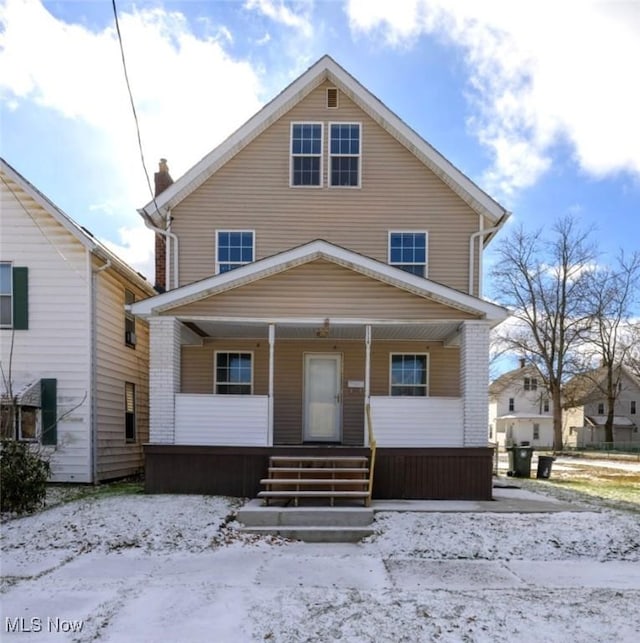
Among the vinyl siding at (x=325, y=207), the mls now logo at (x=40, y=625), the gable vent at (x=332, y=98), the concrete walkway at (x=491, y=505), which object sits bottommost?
the concrete walkway at (x=491, y=505)

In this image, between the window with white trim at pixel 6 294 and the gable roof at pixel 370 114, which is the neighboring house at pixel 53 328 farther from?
the gable roof at pixel 370 114

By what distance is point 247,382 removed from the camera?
1160 centimetres

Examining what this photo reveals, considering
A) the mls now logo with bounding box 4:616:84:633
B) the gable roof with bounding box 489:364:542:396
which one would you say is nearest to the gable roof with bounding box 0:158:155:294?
the mls now logo with bounding box 4:616:84:633

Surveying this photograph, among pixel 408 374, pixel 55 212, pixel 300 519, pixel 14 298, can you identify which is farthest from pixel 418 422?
pixel 14 298

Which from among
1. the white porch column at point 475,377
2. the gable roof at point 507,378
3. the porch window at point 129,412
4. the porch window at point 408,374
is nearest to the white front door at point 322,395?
the porch window at point 408,374

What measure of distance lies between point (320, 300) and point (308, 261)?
2.35 feet

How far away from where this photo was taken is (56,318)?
10.7 metres

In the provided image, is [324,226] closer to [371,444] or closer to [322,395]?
[322,395]

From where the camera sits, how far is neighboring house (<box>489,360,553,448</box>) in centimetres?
4434

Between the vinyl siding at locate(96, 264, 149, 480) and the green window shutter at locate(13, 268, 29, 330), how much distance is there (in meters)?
1.39

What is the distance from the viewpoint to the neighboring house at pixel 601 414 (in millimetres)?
45438

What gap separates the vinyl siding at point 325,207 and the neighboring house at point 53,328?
7.02 feet

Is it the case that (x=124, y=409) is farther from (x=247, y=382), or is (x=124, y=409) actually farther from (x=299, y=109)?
(x=299, y=109)

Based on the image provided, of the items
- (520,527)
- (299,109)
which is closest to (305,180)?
(299,109)
